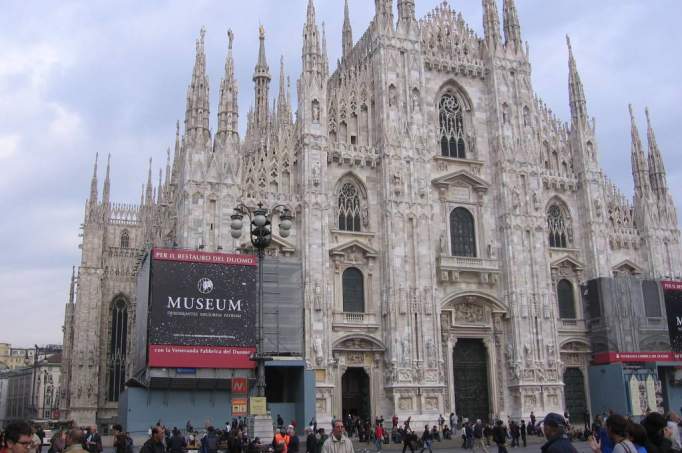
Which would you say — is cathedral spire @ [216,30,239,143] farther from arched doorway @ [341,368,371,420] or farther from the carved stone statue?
arched doorway @ [341,368,371,420]

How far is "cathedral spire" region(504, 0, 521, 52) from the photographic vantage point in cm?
4403

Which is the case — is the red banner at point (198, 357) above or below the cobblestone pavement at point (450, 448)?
above

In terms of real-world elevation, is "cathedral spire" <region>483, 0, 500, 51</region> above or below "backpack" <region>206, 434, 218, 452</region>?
above

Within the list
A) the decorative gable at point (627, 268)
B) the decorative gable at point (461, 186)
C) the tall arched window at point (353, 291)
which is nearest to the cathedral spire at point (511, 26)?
the decorative gable at point (461, 186)

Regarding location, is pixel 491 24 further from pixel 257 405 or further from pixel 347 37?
pixel 257 405

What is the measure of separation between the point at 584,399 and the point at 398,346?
12032mm

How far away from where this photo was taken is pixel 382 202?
37719mm

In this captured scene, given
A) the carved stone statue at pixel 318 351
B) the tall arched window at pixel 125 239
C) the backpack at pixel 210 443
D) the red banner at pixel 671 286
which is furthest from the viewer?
the tall arched window at pixel 125 239

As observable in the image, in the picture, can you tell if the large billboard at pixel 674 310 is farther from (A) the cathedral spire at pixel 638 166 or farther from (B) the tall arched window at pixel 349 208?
(B) the tall arched window at pixel 349 208

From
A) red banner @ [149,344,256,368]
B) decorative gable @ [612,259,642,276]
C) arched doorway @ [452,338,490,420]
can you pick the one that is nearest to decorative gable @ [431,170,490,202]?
arched doorway @ [452,338,490,420]

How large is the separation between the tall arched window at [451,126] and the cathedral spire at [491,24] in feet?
13.5

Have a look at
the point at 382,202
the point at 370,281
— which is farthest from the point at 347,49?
the point at 370,281

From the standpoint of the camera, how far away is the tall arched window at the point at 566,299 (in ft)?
135

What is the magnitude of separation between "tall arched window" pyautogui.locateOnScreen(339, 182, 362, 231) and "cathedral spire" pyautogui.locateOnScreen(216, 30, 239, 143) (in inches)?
251
